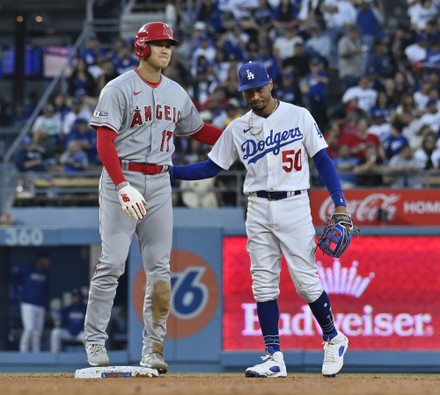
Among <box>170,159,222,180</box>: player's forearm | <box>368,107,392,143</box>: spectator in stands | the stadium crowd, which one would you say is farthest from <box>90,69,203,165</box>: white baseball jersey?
<box>368,107,392,143</box>: spectator in stands

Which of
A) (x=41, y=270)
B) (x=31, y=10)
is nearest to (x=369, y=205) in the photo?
(x=41, y=270)

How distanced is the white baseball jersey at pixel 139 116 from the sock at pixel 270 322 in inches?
46.7

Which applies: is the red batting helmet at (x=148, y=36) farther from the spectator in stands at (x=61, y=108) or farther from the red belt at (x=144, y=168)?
the spectator in stands at (x=61, y=108)

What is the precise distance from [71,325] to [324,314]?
5638 mm

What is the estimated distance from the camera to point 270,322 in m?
7.82

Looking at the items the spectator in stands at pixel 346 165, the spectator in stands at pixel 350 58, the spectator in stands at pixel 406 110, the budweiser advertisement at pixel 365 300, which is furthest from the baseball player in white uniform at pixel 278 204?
the spectator in stands at pixel 350 58

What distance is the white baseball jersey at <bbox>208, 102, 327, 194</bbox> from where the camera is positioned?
7.77 m

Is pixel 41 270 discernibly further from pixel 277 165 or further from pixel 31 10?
pixel 31 10

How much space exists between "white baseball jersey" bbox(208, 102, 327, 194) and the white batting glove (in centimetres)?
94

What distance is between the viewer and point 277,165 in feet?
25.5

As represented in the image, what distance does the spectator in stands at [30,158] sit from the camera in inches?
612

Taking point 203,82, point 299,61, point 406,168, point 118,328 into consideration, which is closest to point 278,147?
point 118,328

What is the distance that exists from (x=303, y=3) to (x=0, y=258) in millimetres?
7337

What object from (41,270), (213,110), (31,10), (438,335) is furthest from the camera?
(31,10)
